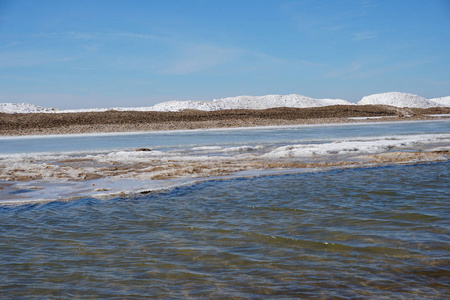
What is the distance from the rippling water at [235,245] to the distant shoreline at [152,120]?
85.0 feet

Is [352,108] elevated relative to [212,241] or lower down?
elevated

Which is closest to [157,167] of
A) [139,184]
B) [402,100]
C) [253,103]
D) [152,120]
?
[139,184]

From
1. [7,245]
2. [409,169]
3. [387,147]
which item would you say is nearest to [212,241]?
[7,245]

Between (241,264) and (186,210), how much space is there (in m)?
2.57

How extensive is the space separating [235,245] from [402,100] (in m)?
73.6

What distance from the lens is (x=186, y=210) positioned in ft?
22.3

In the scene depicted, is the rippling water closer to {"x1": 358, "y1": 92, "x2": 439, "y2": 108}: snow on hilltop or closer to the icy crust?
the icy crust

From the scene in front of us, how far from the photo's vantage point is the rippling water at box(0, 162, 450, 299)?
3.82 m

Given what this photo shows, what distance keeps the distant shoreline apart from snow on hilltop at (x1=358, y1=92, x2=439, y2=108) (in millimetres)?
24741

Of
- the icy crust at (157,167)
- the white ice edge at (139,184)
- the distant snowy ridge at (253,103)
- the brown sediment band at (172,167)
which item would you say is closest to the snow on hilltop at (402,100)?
the distant snowy ridge at (253,103)

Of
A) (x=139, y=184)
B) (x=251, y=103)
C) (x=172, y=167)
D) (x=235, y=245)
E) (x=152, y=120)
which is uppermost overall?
(x=251, y=103)

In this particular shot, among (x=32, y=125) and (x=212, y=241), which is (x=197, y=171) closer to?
(x=212, y=241)

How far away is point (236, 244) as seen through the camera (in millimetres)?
4984

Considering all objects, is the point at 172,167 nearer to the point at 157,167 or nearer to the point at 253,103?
the point at 157,167
